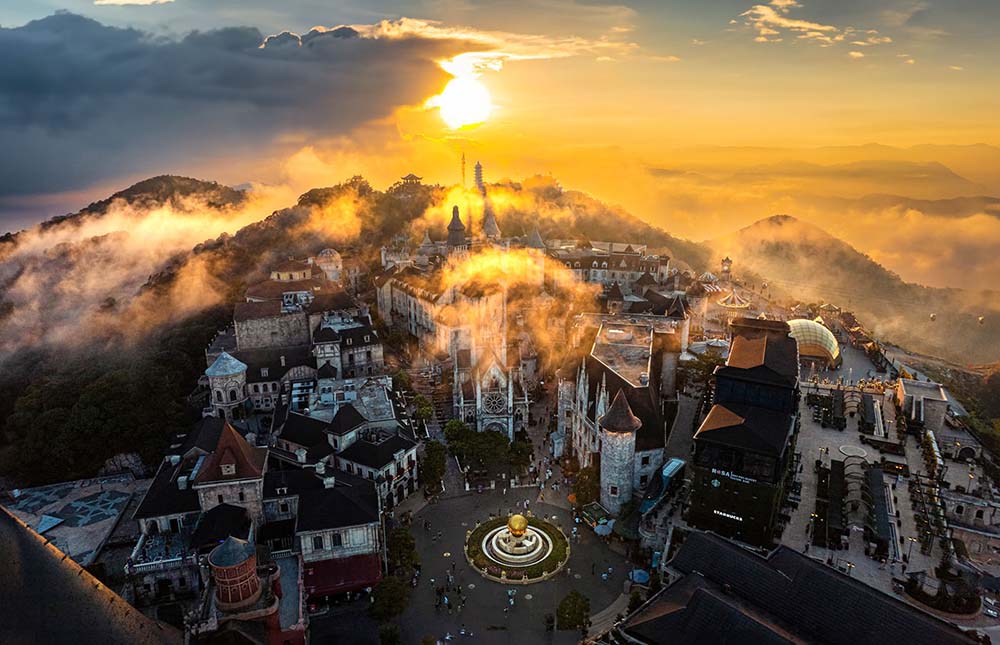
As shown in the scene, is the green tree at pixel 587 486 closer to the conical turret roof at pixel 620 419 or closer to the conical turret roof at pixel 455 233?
the conical turret roof at pixel 620 419

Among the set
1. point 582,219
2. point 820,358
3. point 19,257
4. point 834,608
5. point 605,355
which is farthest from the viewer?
point 582,219

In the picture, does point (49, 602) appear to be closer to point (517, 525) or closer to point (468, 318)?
point (517, 525)

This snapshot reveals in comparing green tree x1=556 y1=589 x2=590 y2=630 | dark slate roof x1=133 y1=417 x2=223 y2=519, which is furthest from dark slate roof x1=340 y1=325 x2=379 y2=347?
green tree x1=556 y1=589 x2=590 y2=630

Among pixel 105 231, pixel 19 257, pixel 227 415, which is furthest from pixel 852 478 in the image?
pixel 105 231

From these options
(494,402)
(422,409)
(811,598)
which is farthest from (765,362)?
(422,409)

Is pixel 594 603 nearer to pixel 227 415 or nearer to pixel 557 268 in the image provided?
pixel 227 415

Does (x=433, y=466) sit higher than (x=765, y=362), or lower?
lower
